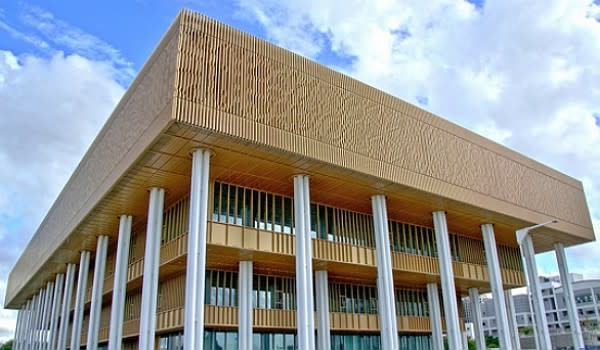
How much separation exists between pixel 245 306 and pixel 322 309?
5.40 metres

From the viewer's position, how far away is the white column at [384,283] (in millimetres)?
23812

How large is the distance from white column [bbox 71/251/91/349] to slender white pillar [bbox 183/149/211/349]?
18.4m

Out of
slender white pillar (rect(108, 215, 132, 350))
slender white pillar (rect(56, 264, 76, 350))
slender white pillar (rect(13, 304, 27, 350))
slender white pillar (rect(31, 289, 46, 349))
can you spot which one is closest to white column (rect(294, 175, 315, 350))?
slender white pillar (rect(108, 215, 132, 350))

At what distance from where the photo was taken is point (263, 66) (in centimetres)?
2192

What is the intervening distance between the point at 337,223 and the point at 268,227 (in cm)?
510

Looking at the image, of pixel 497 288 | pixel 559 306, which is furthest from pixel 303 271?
pixel 559 306

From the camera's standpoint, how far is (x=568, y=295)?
3838cm

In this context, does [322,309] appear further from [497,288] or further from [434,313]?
[497,288]

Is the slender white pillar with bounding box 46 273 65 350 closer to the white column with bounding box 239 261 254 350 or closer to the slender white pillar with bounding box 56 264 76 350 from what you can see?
the slender white pillar with bounding box 56 264 76 350

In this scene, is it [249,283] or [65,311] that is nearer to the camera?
[249,283]

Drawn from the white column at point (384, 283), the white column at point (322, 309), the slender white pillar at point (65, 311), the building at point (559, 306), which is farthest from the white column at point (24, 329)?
the building at point (559, 306)

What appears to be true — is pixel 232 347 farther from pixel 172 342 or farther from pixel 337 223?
pixel 337 223

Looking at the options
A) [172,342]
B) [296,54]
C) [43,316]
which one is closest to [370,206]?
[296,54]

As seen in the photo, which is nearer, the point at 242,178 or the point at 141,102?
the point at 141,102
